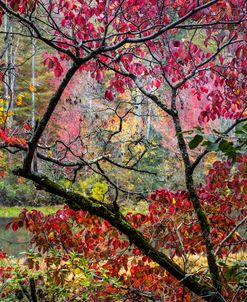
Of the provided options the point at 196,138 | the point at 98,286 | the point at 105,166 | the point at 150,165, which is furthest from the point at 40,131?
the point at 150,165

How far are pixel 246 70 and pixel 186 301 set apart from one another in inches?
69.9

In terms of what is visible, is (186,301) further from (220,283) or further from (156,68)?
(156,68)

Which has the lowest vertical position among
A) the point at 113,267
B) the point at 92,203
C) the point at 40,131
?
the point at 113,267

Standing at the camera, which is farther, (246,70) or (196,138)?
(246,70)

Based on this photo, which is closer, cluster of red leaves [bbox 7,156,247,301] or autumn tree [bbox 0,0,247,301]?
autumn tree [bbox 0,0,247,301]

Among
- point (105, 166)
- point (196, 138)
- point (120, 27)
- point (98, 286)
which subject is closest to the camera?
point (196, 138)

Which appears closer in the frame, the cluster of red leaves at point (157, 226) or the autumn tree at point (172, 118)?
Answer: the autumn tree at point (172, 118)

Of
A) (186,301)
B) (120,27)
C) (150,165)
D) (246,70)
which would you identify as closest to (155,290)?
(186,301)

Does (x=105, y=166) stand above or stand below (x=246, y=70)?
below

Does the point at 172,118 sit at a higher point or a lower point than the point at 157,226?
higher

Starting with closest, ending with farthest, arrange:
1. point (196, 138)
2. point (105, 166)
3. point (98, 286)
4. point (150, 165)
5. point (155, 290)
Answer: point (196, 138) → point (98, 286) → point (155, 290) → point (105, 166) → point (150, 165)

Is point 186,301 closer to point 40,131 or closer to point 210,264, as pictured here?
point 210,264

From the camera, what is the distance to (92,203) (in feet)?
8.32

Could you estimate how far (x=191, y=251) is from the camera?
3082 mm
